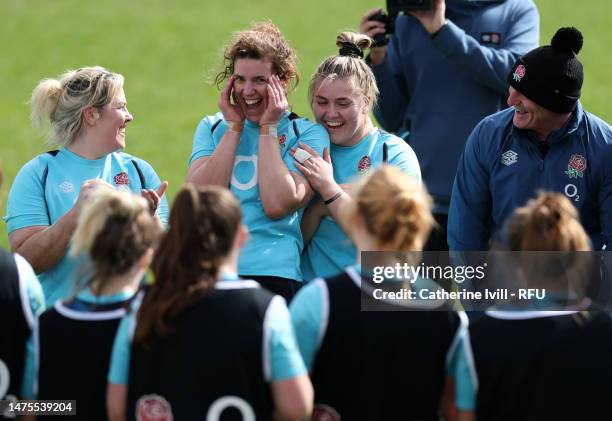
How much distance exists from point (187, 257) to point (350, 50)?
2.29 meters

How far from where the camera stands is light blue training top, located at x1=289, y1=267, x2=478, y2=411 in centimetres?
407

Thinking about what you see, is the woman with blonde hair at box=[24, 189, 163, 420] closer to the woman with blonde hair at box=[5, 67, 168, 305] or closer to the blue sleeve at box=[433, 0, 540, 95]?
the woman with blonde hair at box=[5, 67, 168, 305]

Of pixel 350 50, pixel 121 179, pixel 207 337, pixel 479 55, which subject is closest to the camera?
pixel 207 337

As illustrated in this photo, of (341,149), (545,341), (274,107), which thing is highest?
(274,107)

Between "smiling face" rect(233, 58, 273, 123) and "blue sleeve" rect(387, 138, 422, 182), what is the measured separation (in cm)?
71

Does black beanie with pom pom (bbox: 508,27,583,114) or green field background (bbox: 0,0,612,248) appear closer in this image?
black beanie with pom pom (bbox: 508,27,583,114)

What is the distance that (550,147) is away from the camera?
18.4 ft

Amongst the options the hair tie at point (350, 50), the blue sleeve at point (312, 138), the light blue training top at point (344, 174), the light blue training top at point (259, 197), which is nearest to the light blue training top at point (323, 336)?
the light blue training top at point (259, 197)

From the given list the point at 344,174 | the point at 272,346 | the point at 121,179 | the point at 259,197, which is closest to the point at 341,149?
the point at 344,174

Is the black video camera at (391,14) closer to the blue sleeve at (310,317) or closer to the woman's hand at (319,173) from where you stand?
the woman's hand at (319,173)

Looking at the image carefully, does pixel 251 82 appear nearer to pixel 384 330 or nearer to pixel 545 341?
pixel 384 330

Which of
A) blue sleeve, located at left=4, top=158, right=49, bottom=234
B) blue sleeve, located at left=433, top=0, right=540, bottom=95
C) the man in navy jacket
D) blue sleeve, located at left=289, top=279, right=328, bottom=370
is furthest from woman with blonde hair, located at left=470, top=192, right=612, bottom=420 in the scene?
blue sleeve, located at left=433, top=0, right=540, bottom=95

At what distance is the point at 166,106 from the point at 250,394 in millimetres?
14812

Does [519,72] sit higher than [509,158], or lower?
higher
